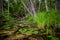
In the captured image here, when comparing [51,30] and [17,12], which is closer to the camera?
[51,30]

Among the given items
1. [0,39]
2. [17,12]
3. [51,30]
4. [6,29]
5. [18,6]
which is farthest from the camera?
[18,6]

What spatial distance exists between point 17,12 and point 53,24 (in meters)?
4.33

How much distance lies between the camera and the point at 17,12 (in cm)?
731

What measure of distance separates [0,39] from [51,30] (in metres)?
1.30

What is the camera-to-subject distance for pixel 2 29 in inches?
141

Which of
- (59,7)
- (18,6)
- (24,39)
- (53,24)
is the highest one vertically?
(18,6)

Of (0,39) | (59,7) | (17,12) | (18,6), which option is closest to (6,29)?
(0,39)

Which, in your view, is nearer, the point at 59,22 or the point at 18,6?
the point at 59,22

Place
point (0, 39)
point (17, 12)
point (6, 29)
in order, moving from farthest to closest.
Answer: point (17, 12) < point (6, 29) < point (0, 39)

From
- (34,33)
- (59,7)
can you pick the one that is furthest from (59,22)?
(34,33)

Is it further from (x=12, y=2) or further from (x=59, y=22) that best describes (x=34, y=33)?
(x=12, y=2)

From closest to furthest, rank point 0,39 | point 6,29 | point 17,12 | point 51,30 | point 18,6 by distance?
point 0,39
point 51,30
point 6,29
point 17,12
point 18,6

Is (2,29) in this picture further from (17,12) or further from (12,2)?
(12,2)

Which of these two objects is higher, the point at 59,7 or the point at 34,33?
the point at 59,7
